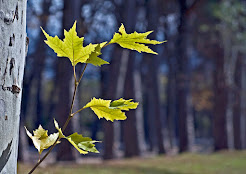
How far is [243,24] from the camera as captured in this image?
18531mm

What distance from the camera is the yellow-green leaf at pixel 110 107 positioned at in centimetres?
117

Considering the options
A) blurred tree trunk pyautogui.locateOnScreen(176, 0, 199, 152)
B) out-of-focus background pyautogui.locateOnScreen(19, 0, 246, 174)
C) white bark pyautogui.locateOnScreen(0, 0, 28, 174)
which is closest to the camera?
white bark pyautogui.locateOnScreen(0, 0, 28, 174)

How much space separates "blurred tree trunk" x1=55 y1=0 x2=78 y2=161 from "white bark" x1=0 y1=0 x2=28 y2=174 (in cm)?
1093

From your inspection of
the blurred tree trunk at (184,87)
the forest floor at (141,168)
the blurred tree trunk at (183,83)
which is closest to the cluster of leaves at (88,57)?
the forest floor at (141,168)

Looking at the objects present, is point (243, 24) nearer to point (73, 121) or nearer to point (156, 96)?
point (156, 96)

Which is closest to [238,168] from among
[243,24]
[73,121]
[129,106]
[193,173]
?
[193,173]

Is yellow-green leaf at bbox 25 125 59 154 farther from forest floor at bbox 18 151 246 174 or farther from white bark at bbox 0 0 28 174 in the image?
forest floor at bbox 18 151 246 174

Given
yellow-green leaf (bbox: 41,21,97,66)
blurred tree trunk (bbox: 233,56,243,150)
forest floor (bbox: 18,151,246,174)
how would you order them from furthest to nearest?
blurred tree trunk (bbox: 233,56,243,150) < forest floor (bbox: 18,151,246,174) < yellow-green leaf (bbox: 41,21,97,66)

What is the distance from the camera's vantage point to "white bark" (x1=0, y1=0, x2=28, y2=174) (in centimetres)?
101

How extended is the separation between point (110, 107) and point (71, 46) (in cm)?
23

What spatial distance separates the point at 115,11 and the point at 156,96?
17.7 feet

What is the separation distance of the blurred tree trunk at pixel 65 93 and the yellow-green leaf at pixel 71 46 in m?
10.9

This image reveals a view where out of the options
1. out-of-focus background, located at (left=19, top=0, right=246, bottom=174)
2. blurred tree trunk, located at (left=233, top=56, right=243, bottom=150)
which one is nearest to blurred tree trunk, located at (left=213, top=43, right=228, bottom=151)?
out-of-focus background, located at (left=19, top=0, right=246, bottom=174)

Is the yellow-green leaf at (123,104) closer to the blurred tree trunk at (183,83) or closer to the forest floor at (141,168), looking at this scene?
the forest floor at (141,168)
